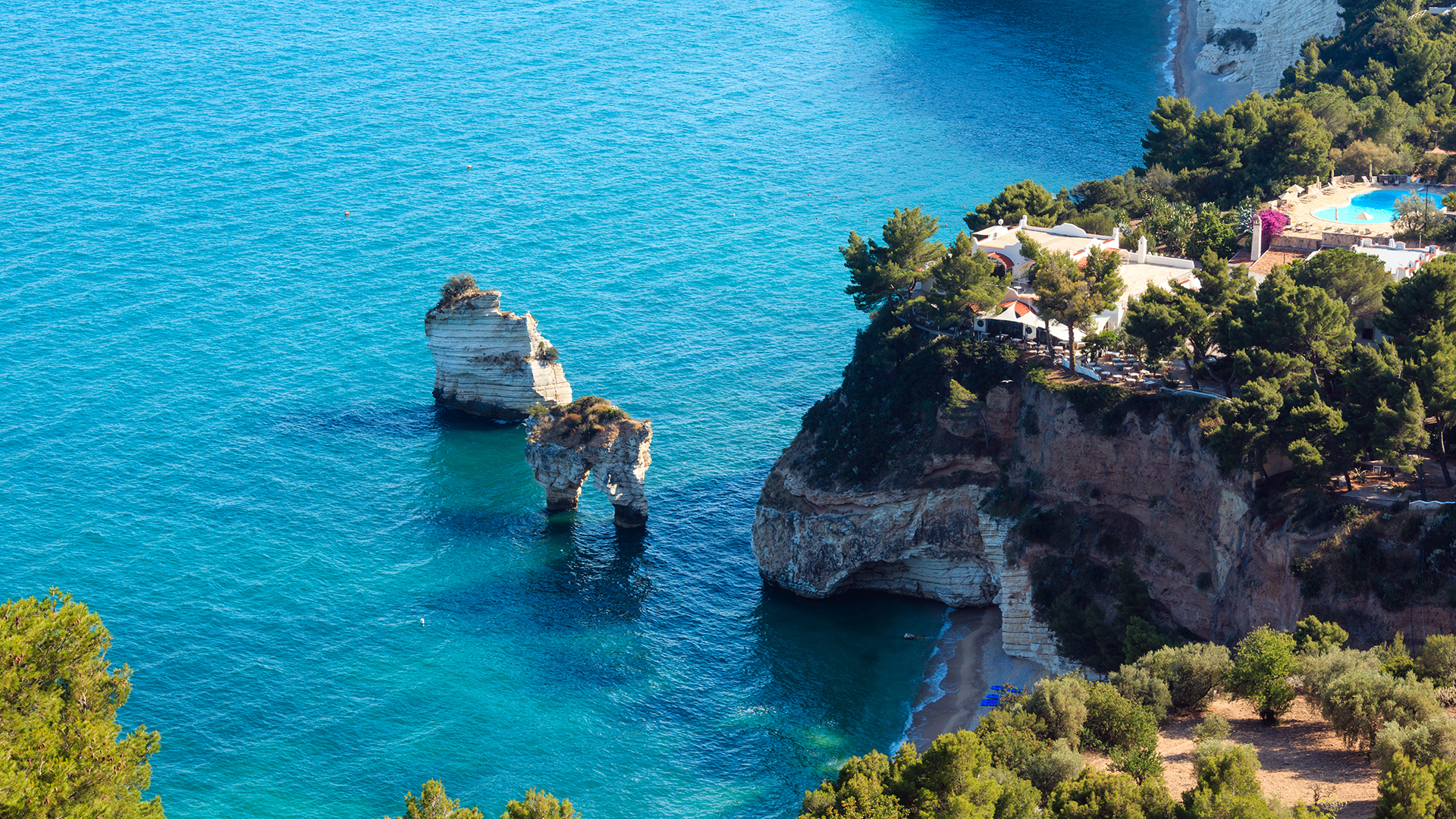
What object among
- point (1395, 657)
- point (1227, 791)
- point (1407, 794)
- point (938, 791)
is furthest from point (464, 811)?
point (1395, 657)

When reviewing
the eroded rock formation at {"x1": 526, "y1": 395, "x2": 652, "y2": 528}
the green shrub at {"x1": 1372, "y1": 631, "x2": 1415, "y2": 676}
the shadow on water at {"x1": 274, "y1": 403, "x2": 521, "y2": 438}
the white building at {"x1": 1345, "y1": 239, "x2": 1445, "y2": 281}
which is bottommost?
the shadow on water at {"x1": 274, "y1": 403, "x2": 521, "y2": 438}

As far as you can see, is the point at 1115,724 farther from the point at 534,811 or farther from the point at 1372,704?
the point at 534,811

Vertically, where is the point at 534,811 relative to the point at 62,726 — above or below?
below

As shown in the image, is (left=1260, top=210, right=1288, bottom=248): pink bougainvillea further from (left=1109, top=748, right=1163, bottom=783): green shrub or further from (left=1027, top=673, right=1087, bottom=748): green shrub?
(left=1109, top=748, right=1163, bottom=783): green shrub

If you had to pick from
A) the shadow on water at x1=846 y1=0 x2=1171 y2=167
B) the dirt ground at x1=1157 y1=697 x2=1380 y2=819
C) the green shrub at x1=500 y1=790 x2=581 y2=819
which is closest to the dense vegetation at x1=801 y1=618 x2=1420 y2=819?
the dirt ground at x1=1157 y1=697 x2=1380 y2=819

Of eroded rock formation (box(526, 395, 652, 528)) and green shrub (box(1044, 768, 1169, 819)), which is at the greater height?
green shrub (box(1044, 768, 1169, 819))

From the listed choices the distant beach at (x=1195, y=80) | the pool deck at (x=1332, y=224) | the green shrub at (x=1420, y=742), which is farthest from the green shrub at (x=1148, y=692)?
the distant beach at (x=1195, y=80)
